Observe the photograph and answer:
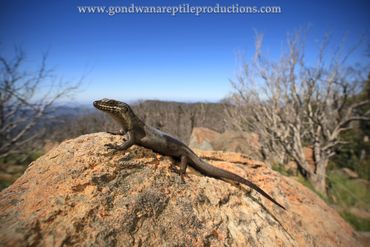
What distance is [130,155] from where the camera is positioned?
3.23 meters

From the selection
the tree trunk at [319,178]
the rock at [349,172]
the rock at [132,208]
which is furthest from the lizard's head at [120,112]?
the rock at [349,172]

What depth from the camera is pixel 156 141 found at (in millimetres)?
3646

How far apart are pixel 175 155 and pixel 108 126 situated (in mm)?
6105

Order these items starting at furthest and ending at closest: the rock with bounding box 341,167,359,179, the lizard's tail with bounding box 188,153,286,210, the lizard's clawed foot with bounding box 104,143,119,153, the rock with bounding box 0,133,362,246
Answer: the rock with bounding box 341,167,359,179 → the lizard's tail with bounding box 188,153,286,210 → the lizard's clawed foot with bounding box 104,143,119,153 → the rock with bounding box 0,133,362,246

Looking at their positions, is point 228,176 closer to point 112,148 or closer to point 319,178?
point 112,148

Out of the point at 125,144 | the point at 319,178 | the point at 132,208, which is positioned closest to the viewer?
the point at 132,208

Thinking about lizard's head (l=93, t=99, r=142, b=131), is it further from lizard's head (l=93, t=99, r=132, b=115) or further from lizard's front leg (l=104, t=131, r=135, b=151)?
lizard's front leg (l=104, t=131, r=135, b=151)

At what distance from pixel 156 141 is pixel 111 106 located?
91 cm

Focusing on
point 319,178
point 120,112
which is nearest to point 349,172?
point 319,178

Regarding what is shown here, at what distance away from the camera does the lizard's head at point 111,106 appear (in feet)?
11.8

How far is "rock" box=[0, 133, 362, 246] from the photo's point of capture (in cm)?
208

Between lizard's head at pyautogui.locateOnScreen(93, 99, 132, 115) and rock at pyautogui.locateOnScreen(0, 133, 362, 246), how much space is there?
1.32ft

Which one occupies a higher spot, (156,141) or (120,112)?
(120,112)

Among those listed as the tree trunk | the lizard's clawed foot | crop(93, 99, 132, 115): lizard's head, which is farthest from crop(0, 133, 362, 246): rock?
the tree trunk
